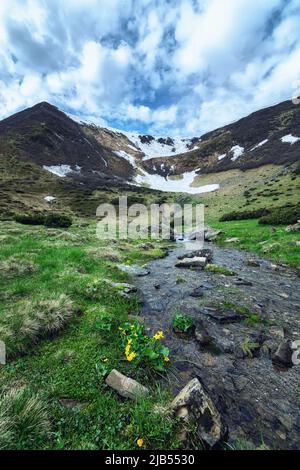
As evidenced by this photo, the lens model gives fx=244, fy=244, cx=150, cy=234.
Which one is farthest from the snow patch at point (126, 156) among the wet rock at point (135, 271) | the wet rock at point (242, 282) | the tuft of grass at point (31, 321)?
the tuft of grass at point (31, 321)

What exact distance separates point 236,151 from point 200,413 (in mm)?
149366

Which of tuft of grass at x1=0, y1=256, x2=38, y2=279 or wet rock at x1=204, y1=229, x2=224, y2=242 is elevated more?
wet rock at x1=204, y1=229, x2=224, y2=242

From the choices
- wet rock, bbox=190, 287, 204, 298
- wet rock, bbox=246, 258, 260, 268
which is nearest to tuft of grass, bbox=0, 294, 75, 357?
wet rock, bbox=190, 287, 204, 298

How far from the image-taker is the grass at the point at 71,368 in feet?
12.4

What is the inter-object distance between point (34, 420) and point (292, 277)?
12.0 meters

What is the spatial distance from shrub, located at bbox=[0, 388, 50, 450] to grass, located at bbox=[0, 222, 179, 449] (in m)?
0.01

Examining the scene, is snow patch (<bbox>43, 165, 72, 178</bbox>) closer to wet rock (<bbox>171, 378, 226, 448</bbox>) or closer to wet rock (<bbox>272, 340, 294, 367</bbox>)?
wet rock (<bbox>272, 340, 294, 367</bbox>)

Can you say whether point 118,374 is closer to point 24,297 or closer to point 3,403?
point 3,403

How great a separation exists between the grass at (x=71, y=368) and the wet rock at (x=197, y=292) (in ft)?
8.20

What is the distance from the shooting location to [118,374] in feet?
16.4

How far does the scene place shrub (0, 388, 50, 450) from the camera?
11.3ft

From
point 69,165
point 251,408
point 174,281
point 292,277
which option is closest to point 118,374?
point 251,408

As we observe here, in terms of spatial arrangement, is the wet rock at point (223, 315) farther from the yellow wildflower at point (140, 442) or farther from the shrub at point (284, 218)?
the shrub at point (284, 218)

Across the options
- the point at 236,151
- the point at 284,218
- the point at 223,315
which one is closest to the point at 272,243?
the point at 284,218
